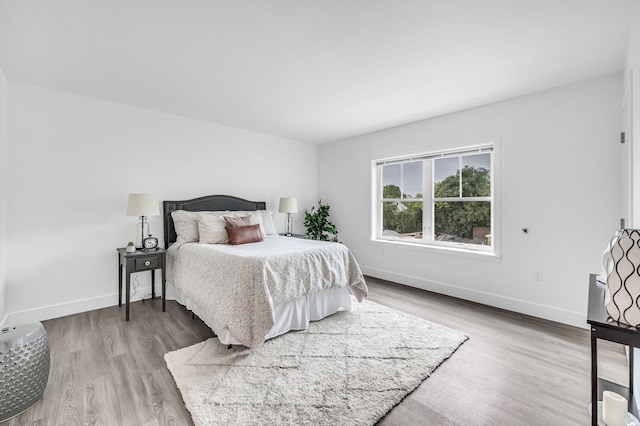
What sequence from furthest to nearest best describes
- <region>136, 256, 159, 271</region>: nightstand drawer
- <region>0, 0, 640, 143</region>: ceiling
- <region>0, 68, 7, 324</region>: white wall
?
<region>136, 256, 159, 271</region>: nightstand drawer, <region>0, 68, 7, 324</region>: white wall, <region>0, 0, 640, 143</region>: ceiling

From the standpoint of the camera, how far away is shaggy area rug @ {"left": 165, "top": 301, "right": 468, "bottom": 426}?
1684 mm

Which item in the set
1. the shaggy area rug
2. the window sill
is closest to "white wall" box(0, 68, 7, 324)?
the shaggy area rug

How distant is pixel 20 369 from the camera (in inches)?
66.1

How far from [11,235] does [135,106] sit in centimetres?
190

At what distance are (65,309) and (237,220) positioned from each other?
2084 mm

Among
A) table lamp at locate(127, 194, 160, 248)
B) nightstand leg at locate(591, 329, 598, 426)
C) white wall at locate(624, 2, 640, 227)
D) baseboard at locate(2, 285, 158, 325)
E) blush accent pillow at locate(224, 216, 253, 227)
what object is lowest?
baseboard at locate(2, 285, 158, 325)

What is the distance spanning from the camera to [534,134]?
10.2 feet

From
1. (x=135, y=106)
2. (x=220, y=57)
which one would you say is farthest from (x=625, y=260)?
(x=135, y=106)

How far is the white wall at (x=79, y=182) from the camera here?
2924mm

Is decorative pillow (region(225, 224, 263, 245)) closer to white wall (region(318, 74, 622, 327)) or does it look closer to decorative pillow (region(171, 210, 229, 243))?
decorative pillow (region(171, 210, 229, 243))

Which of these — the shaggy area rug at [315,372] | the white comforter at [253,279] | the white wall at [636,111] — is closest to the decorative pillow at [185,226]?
the white comforter at [253,279]

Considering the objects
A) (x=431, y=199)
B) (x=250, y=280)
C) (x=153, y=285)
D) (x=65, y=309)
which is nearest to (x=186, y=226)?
(x=153, y=285)

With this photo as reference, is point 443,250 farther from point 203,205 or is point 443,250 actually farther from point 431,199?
point 203,205

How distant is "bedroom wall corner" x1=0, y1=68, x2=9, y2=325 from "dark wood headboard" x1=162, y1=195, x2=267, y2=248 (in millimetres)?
1443
